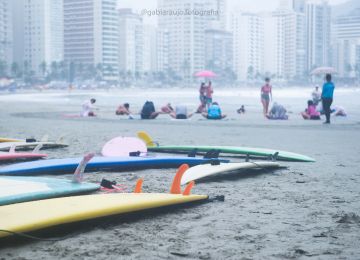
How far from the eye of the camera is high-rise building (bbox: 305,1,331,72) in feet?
552

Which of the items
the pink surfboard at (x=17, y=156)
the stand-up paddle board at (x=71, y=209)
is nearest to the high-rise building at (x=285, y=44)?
the pink surfboard at (x=17, y=156)

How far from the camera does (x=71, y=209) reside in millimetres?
3736

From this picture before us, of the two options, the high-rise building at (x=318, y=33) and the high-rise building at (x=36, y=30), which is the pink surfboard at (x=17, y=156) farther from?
the high-rise building at (x=318, y=33)

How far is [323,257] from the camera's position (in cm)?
315

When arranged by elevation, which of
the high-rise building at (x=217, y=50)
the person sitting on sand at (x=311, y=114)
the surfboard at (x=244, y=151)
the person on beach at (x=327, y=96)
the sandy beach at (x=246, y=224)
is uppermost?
the high-rise building at (x=217, y=50)

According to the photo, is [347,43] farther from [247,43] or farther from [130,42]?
[130,42]

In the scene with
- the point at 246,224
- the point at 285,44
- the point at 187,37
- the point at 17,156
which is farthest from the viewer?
the point at 285,44

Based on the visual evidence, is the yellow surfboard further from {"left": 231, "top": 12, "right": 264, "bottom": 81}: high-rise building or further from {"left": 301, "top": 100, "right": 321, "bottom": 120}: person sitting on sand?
{"left": 231, "top": 12, "right": 264, "bottom": 81}: high-rise building

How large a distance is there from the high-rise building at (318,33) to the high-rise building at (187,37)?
3231 centimetres

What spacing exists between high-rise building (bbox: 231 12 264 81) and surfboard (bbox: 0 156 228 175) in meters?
156

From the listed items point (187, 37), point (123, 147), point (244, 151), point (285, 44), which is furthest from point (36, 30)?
point (244, 151)

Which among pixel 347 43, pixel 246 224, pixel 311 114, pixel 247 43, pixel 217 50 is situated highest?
pixel 247 43

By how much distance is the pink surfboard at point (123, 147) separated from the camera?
7.67 metres

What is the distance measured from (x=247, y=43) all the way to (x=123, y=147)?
16138 cm
